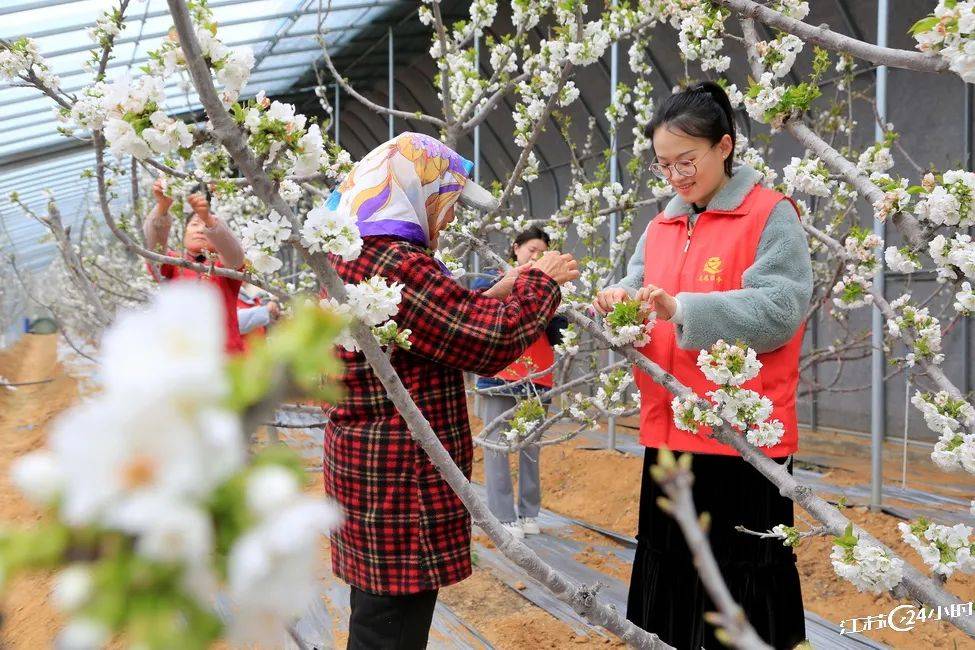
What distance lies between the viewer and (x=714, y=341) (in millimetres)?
1799

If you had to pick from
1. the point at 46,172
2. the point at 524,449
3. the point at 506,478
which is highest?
the point at 46,172

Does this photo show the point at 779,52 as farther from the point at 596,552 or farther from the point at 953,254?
the point at 596,552

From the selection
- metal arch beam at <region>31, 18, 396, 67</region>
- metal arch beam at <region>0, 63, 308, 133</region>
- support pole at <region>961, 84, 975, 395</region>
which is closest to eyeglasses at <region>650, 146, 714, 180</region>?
support pole at <region>961, 84, 975, 395</region>

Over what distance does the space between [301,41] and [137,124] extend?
10.4 m

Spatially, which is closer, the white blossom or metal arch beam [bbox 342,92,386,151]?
the white blossom

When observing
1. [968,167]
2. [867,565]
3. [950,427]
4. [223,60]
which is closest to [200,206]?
[223,60]

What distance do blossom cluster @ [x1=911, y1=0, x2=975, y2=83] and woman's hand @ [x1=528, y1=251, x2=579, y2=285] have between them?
2.87 ft

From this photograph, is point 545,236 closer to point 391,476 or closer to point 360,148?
point 391,476

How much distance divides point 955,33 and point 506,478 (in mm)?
3432

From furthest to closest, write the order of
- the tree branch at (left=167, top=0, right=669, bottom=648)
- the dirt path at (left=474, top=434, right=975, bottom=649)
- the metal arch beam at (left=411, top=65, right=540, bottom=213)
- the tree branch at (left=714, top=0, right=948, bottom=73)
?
1. the metal arch beam at (left=411, top=65, right=540, bottom=213)
2. the dirt path at (left=474, top=434, right=975, bottom=649)
3. the tree branch at (left=714, top=0, right=948, bottom=73)
4. the tree branch at (left=167, top=0, right=669, bottom=648)

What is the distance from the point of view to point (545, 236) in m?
4.55

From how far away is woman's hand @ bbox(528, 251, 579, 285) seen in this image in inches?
73.1

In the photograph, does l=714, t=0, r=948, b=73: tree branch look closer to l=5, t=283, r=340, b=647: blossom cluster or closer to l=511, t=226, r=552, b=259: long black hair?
l=5, t=283, r=340, b=647: blossom cluster

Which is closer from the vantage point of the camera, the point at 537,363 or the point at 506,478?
the point at 506,478
